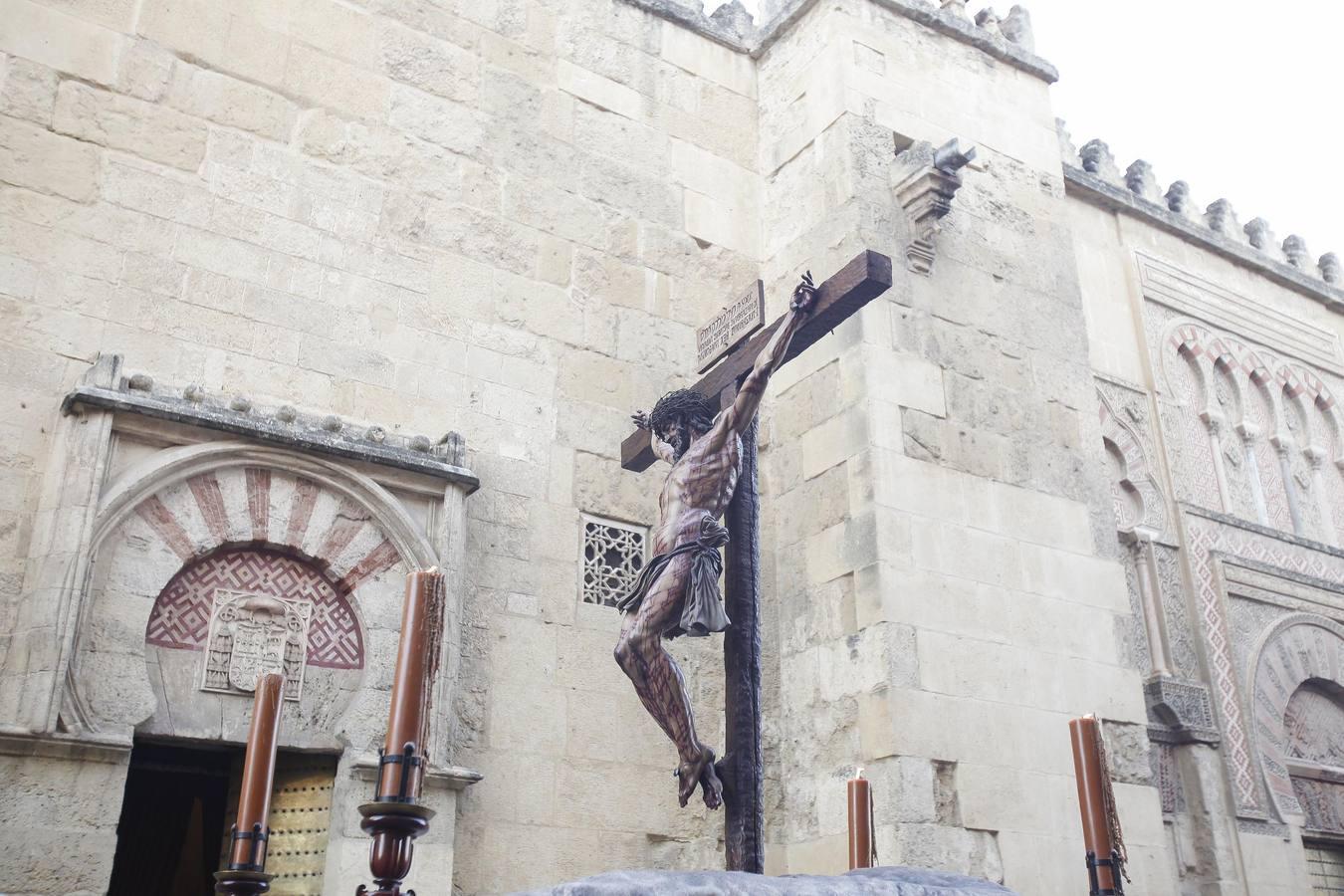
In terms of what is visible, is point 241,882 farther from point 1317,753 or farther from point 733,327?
point 1317,753

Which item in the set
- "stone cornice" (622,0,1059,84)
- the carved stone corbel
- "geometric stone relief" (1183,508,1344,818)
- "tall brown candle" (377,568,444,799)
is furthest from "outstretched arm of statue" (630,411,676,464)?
"geometric stone relief" (1183,508,1344,818)

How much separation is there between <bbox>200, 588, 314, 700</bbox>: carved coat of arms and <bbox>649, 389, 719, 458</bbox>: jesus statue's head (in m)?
1.58

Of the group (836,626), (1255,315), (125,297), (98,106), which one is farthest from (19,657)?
(1255,315)

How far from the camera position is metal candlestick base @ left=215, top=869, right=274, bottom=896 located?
2.28 meters

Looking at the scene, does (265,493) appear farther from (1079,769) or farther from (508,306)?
(1079,769)

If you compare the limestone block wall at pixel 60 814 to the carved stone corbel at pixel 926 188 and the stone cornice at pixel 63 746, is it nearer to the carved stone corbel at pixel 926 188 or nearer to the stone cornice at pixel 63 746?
the stone cornice at pixel 63 746

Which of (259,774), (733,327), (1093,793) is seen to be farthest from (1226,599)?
(259,774)

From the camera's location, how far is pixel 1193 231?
8133 mm

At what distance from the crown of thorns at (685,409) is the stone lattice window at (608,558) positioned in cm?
154

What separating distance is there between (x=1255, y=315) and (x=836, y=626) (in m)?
4.83

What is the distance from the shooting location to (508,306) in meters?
5.36

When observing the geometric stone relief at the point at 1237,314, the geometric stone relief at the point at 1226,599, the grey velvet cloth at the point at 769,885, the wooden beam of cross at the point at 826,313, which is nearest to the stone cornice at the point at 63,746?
the wooden beam of cross at the point at 826,313

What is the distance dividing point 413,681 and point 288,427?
2.76 metres

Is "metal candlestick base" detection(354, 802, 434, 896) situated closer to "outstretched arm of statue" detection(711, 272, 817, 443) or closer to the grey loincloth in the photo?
the grey loincloth
